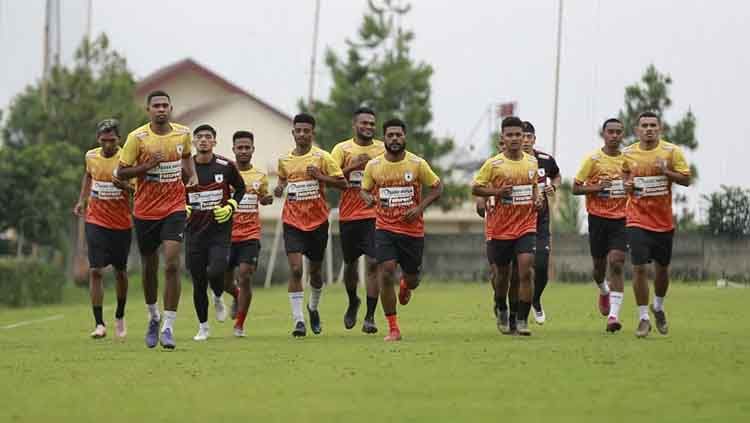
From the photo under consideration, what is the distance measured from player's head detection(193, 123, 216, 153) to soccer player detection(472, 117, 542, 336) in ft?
9.45

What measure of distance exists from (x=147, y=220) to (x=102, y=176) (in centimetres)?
230

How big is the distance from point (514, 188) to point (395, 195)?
1.26 metres

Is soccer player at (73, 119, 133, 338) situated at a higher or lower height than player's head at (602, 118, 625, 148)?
lower

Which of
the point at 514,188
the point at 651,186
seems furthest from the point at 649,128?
the point at 514,188

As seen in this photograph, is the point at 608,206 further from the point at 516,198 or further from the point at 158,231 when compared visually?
the point at 158,231

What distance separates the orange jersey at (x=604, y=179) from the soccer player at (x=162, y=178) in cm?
493

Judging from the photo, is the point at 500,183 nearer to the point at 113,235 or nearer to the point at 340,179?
the point at 340,179

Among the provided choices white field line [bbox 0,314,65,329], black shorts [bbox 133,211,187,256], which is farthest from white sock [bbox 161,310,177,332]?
white field line [bbox 0,314,65,329]

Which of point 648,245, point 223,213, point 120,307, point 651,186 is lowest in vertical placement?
point 120,307

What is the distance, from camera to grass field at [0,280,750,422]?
419 inches

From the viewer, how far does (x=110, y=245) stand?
63.8ft

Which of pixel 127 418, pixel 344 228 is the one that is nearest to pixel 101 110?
pixel 344 228

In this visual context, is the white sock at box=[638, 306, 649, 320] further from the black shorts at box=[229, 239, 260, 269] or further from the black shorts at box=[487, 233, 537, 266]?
the black shorts at box=[229, 239, 260, 269]

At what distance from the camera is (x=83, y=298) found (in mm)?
40906
